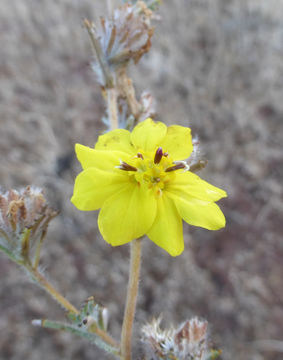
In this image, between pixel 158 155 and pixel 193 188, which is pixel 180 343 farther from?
pixel 158 155

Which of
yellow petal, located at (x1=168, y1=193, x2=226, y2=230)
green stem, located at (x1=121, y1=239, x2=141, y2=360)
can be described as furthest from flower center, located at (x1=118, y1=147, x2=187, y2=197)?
green stem, located at (x1=121, y1=239, x2=141, y2=360)

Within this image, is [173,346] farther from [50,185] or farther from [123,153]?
[50,185]

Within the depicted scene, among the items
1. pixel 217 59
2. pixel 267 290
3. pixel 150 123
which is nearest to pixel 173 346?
pixel 150 123

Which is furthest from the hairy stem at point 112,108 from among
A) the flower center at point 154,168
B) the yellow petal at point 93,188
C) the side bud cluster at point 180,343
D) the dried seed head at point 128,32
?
the side bud cluster at point 180,343

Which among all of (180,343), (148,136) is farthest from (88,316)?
(148,136)

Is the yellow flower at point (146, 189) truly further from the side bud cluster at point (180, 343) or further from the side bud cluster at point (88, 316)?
the side bud cluster at point (180, 343)
